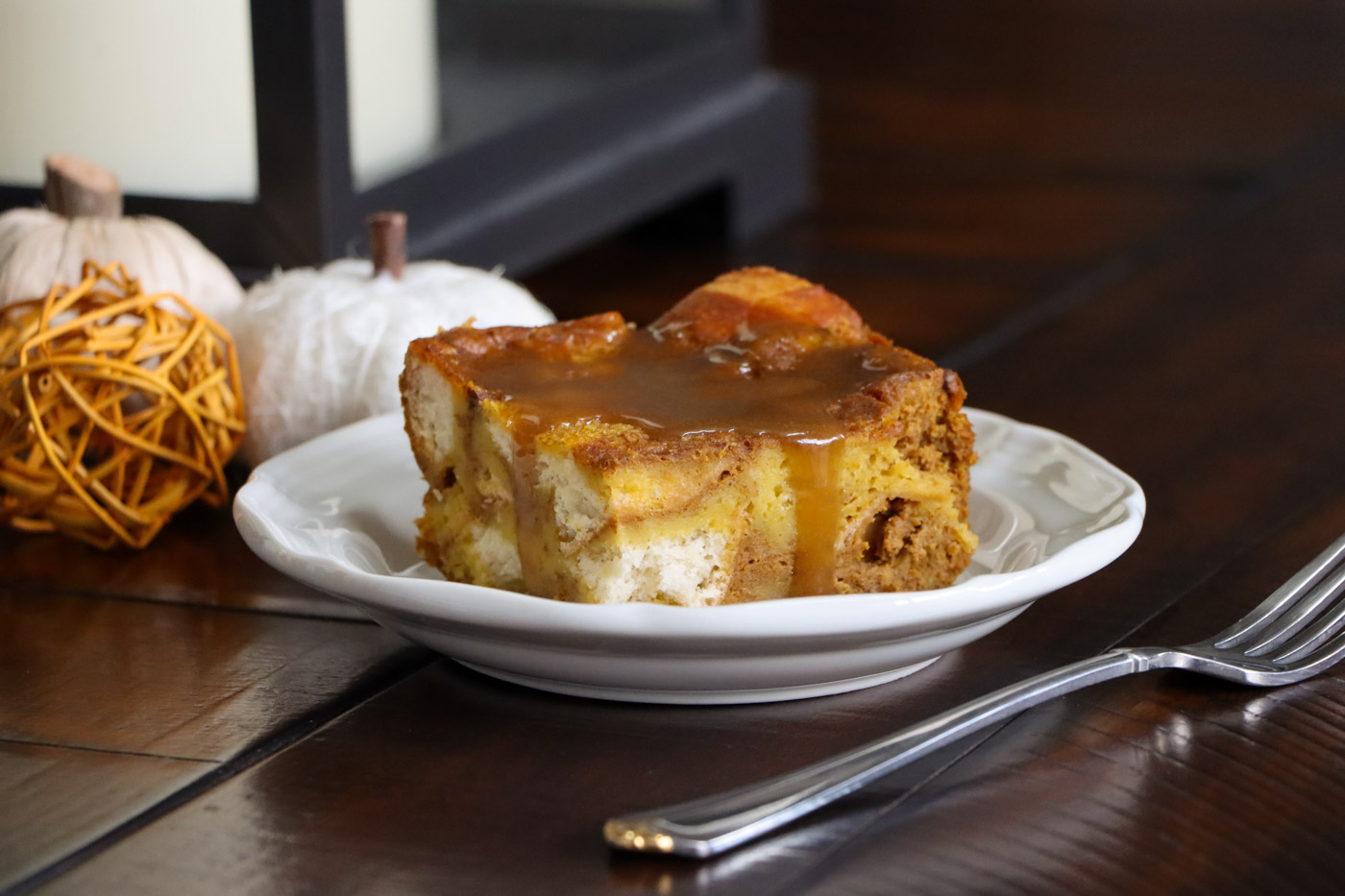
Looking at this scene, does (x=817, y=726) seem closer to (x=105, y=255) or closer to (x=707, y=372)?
(x=707, y=372)

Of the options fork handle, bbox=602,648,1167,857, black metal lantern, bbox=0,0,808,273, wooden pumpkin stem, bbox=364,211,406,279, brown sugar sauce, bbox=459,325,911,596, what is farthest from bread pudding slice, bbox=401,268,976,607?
black metal lantern, bbox=0,0,808,273

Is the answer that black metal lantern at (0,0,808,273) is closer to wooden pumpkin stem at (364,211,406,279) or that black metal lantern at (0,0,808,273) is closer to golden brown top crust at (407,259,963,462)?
wooden pumpkin stem at (364,211,406,279)

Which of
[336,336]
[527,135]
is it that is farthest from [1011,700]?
[527,135]

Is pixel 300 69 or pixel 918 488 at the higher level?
pixel 300 69

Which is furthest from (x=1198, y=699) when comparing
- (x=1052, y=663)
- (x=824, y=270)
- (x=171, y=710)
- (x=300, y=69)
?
(x=824, y=270)

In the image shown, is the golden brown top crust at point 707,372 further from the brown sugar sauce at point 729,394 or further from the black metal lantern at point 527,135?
the black metal lantern at point 527,135

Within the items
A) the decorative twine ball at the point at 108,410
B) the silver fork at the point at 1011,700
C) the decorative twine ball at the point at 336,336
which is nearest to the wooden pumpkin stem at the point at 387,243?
the decorative twine ball at the point at 336,336

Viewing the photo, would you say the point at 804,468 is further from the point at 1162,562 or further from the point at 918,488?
the point at 1162,562
